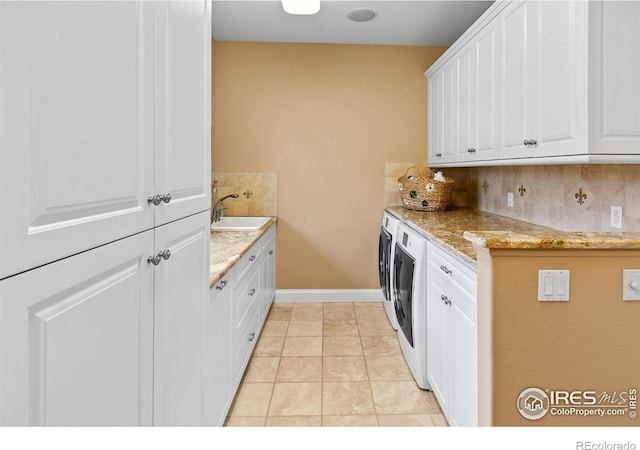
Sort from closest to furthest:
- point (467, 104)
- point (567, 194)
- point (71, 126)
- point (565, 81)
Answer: point (71, 126) < point (565, 81) < point (567, 194) < point (467, 104)

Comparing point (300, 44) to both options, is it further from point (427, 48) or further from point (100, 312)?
point (100, 312)

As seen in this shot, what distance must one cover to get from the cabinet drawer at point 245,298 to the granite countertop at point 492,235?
43.0 inches

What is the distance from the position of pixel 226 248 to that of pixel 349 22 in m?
2.29

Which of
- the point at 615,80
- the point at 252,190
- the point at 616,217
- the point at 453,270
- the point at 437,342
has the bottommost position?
the point at 437,342

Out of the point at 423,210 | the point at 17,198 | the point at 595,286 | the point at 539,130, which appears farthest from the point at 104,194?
the point at 423,210

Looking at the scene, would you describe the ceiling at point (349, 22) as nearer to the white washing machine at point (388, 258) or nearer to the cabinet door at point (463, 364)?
the white washing machine at point (388, 258)

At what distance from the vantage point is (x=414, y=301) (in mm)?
2293

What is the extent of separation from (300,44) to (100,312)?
360cm

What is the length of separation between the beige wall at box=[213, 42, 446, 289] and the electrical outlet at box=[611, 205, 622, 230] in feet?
7.09

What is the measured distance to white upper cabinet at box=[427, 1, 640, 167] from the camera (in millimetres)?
1543

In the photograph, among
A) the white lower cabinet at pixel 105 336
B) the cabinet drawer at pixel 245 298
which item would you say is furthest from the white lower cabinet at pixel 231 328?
the white lower cabinet at pixel 105 336

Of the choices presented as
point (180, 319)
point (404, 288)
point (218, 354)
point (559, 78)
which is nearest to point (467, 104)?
point (559, 78)

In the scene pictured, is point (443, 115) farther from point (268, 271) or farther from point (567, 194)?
point (268, 271)

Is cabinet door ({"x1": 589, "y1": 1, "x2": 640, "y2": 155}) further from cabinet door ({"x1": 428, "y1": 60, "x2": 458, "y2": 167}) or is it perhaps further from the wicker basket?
the wicker basket
